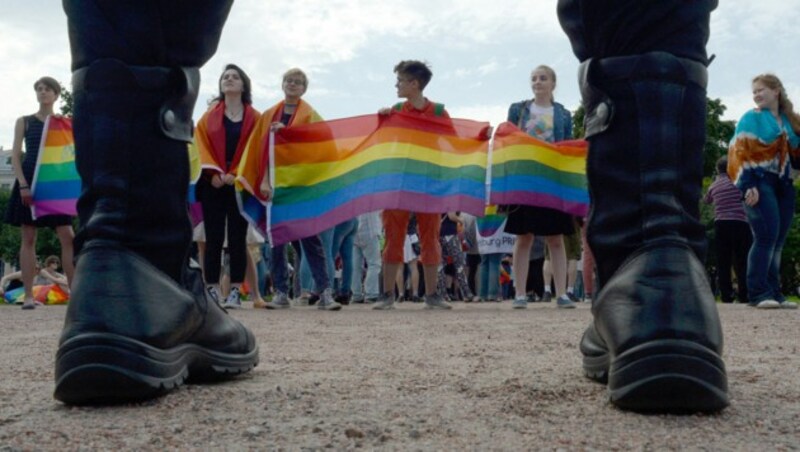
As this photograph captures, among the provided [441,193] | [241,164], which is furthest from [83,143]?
[441,193]

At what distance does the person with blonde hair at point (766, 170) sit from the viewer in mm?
8039

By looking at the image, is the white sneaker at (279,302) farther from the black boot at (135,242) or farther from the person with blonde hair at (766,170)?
the black boot at (135,242)

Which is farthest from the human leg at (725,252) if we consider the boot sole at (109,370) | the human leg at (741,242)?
the boot sole at (109,370)

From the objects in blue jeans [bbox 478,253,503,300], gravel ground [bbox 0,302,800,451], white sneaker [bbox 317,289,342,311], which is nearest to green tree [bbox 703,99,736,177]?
blue jeans [bbox 478,253,503,300]

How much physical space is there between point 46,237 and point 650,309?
58.5 metres

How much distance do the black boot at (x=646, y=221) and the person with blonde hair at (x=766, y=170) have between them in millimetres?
6477

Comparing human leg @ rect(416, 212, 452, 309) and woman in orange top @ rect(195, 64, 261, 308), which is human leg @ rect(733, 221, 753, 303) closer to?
human leg @ rect(416, 212, 452, 309)

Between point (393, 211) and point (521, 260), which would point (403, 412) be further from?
point (393, 211)

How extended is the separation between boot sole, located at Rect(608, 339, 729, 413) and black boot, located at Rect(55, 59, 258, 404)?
94 cm

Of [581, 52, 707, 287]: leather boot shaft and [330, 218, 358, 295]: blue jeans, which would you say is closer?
[581, 52, 707, 287]: leather boot shaft

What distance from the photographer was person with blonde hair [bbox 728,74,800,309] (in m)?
8.04

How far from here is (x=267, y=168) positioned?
895cm

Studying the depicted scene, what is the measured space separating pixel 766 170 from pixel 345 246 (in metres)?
4.97

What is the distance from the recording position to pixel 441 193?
8.98 m
